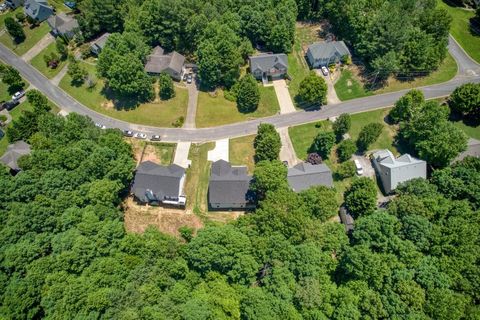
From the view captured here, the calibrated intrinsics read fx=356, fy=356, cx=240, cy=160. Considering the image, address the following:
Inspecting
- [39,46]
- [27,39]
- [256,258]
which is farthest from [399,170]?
[27,39]

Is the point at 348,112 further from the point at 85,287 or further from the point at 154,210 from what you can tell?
the point at 85,287

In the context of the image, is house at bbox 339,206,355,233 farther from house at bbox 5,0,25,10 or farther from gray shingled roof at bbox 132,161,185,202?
house at bbox 5,0,25,10

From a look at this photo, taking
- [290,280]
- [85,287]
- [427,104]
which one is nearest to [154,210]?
[85,287]

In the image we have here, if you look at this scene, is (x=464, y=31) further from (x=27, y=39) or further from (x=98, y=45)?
(x=27, y=39)

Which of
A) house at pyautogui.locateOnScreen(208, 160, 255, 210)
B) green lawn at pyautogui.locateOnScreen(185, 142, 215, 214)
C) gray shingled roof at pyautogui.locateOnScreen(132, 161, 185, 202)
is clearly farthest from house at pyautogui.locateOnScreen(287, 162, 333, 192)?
gray shingled roof at pyautogui.locateOnScreen(132, 161, 185, 202)

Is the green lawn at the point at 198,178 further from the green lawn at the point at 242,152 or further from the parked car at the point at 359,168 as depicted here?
the parked car at the point at 359,168

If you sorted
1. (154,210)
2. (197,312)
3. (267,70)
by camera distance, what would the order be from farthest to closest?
1. (267,70)
2. (154,210)
3. (197,312)
